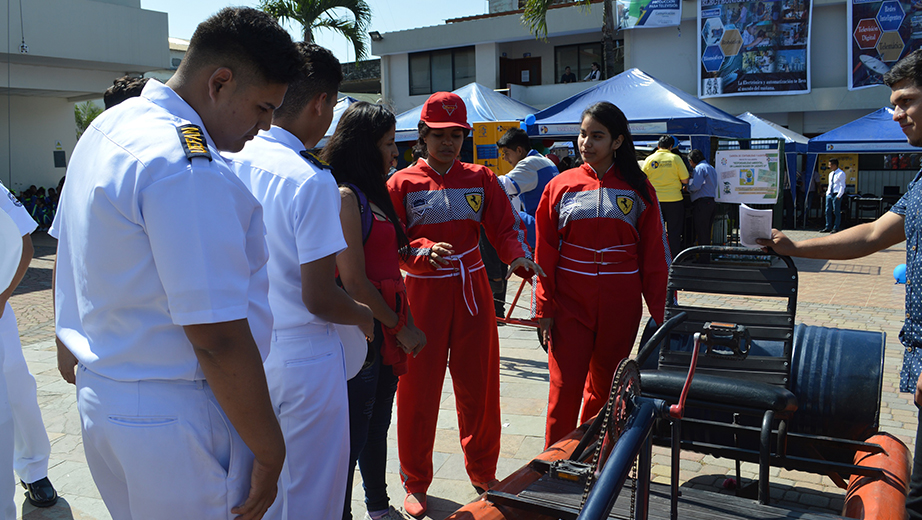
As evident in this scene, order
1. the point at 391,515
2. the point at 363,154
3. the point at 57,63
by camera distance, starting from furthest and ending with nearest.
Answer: the point at 57,63
the point at 391,515
the point at 363,154

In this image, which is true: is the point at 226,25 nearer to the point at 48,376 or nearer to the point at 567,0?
the point at 48,376

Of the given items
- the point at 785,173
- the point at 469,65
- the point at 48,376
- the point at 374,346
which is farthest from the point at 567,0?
the point at 374,346

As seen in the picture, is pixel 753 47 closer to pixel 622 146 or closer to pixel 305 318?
pixel 622 146

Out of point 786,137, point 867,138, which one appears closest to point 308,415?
point 867,138

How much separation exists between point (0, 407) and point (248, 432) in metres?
1.54

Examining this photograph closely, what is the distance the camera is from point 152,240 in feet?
4.56

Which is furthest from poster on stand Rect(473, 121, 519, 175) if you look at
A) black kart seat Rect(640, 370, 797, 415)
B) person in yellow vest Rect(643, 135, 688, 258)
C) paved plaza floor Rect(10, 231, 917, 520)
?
black kart seat Rect(640, 370, 797, 415)

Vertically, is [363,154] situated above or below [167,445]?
above

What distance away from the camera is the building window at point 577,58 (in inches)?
1126

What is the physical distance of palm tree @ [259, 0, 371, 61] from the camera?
20.8m

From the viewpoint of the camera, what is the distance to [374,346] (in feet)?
9.36

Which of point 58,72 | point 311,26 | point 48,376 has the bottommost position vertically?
point 48,376

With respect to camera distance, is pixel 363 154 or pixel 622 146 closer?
pixel 363 154

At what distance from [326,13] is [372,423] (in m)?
20.3
